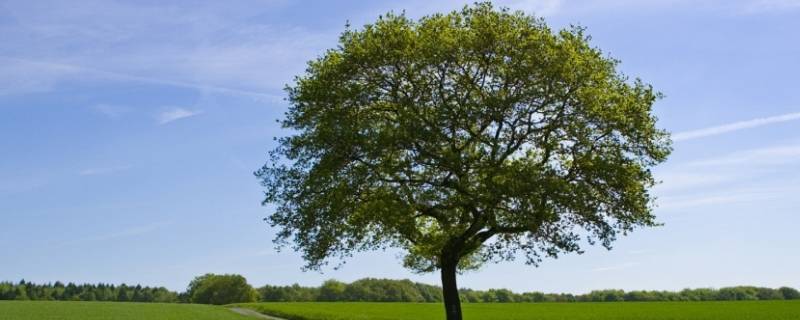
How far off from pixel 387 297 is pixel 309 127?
137096 mm

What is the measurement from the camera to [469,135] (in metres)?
31.8

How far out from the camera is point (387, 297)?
165 metres

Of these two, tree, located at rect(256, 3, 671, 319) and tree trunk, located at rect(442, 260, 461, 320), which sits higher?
tree, located at rect(256, 3, 671, 319)

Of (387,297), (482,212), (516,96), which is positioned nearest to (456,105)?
(516,96)

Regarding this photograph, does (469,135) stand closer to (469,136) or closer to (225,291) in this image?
(469,136)

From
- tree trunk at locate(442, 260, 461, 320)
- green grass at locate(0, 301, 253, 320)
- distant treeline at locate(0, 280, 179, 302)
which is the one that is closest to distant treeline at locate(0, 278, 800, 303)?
distant treeline at locate(0, 280, 179, 302)

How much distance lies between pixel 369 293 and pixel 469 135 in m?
140

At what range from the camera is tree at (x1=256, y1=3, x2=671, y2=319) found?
29.6 m

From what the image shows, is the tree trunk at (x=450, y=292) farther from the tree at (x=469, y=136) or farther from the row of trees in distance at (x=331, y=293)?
the row of trees in distance at (x=331, y=293)

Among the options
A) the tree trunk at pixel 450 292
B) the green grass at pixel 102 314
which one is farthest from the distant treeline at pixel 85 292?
the tree trunk at pixel 450 292

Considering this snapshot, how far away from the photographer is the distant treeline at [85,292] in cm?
17175

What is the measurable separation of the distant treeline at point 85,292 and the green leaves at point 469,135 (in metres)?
170

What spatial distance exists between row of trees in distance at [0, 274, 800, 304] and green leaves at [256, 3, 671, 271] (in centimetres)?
11267

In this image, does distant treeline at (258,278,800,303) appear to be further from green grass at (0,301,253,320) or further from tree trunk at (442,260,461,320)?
tree trunk at (442,260,461,320)
